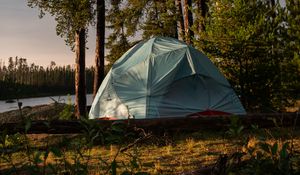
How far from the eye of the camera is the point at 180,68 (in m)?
12.9

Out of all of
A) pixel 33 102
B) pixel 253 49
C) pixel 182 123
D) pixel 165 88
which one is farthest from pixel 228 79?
pixel 33 102

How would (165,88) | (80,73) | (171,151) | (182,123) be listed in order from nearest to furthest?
(171,151) < (182,123) < (165,88) < (80,73)

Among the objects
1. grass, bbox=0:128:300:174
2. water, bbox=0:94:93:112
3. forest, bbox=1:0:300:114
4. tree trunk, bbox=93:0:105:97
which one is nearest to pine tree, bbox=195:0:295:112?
forest, bbox=1:0:300:114

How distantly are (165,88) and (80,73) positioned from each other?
17.0 feet

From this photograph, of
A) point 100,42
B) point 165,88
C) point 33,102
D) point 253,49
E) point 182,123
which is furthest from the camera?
point 33,102

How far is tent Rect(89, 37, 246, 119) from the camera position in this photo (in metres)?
12.1

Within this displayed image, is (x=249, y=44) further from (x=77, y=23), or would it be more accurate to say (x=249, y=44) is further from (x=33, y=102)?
(x=33, y=102)

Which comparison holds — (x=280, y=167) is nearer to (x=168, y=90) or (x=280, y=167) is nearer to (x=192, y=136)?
(x=192, y=136)

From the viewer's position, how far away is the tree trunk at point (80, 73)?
15.9 meters

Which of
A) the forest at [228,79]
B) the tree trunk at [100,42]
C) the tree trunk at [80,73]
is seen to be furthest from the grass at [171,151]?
the tree trunk at [100,42]

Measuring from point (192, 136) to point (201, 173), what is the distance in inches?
281

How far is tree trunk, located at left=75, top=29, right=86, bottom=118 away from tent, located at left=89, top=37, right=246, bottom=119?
2577 millimetres

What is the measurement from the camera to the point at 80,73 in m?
16.1

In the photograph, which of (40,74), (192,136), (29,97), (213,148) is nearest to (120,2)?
(192,136)
